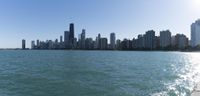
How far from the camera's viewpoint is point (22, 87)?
2672 centimetres

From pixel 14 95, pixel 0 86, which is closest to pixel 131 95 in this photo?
pixel 14 95

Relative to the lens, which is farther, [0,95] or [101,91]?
[101,91]

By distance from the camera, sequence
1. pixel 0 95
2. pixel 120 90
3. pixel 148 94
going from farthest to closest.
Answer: pixel 120 90 → pixel 148 94 → pixel 0 95

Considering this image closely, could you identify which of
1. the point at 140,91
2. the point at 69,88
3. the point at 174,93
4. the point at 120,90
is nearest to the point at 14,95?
the point at 69,88

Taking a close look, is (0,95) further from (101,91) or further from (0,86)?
(101,91)

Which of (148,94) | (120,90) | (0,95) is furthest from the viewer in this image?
(120,90)

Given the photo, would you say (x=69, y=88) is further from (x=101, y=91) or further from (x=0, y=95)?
(x=0, y=95)

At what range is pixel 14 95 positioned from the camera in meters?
23.0

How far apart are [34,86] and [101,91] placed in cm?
692

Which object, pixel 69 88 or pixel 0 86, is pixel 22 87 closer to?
pixel 0 86

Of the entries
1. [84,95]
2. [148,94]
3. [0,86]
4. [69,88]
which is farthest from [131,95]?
[0,86]

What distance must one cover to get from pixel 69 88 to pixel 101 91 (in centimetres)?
336

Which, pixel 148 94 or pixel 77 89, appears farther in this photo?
pixel 77 89

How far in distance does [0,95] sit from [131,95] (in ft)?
35.6
